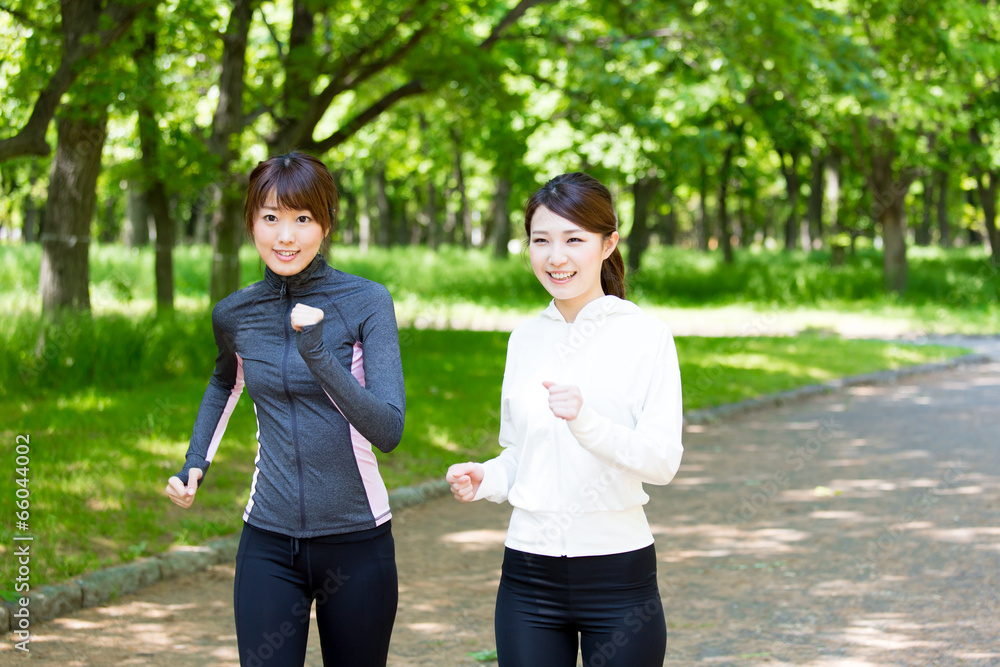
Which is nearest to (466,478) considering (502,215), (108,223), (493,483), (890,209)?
(493,483)

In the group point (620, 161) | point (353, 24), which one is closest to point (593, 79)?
point (353, 24)

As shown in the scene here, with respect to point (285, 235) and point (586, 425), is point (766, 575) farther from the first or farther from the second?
point (285, 235)

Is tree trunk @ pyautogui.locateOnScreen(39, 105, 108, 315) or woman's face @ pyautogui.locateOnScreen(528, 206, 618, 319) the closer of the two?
woman's face @ pyautogui.locateOnScreen(528, 206, 618, 319)

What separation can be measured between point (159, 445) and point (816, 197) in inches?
1368

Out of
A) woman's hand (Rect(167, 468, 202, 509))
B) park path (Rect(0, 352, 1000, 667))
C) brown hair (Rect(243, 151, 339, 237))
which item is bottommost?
park path (Rect(0, 352, 1000, 667))

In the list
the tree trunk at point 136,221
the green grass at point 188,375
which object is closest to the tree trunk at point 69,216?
the green grass at point 188,375

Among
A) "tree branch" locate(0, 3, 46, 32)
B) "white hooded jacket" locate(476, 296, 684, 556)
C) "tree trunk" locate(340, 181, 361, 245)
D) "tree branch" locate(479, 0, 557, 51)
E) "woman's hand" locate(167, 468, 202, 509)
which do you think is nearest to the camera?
"white hooded jacket" locate(476, 296, 684, 556)

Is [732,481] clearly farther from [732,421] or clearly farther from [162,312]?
[162,312]

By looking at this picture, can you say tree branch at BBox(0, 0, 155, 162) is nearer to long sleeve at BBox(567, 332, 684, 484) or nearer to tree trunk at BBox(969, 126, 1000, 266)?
long sleeve at BBox(567, 332, 684, 484)

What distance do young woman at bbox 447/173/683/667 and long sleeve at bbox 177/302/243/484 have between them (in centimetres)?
77

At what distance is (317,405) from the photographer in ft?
8.61

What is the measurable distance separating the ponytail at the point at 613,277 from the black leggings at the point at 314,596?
0.89 m

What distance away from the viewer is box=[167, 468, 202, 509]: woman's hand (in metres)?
2.75

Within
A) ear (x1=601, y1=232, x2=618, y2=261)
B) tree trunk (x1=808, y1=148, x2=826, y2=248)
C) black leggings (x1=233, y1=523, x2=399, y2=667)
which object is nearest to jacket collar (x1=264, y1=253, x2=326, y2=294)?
black leggings (x1=233, y1=523, x2=399, y2=667)
